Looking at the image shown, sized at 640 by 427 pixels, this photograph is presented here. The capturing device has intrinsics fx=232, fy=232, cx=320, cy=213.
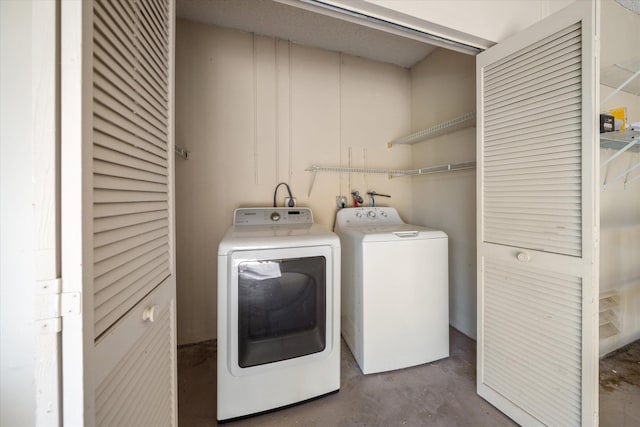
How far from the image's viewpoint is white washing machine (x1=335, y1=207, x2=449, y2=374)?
159 cm

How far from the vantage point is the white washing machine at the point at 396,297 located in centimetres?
159

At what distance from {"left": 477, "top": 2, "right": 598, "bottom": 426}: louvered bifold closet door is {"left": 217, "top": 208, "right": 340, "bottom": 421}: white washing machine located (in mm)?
920

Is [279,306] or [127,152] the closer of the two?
[127,152]

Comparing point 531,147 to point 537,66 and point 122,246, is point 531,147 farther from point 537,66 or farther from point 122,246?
point 122,246

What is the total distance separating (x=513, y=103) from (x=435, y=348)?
5.50 ft

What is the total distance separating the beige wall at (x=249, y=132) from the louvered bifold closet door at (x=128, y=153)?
1147 mm

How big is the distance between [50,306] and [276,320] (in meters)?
1.02

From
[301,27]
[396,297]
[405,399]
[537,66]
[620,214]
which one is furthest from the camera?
[301,27]

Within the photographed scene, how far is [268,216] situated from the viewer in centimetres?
188

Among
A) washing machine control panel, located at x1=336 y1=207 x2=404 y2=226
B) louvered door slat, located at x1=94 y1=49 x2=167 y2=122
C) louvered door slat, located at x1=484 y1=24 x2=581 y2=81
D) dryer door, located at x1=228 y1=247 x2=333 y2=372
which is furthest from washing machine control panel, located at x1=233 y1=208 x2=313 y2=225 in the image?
louvered door slat, located at x1=484 y1=24 x2=581 y2=81

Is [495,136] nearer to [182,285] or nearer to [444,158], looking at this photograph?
[444,158]

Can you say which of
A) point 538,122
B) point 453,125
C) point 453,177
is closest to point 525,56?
point 538,122

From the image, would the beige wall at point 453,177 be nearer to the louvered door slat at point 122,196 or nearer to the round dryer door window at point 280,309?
the round dryer door window at point 280,309

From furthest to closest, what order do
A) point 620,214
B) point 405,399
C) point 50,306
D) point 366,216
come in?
point 366,216 → point 620,214 → point 405,399 → point 50,306
